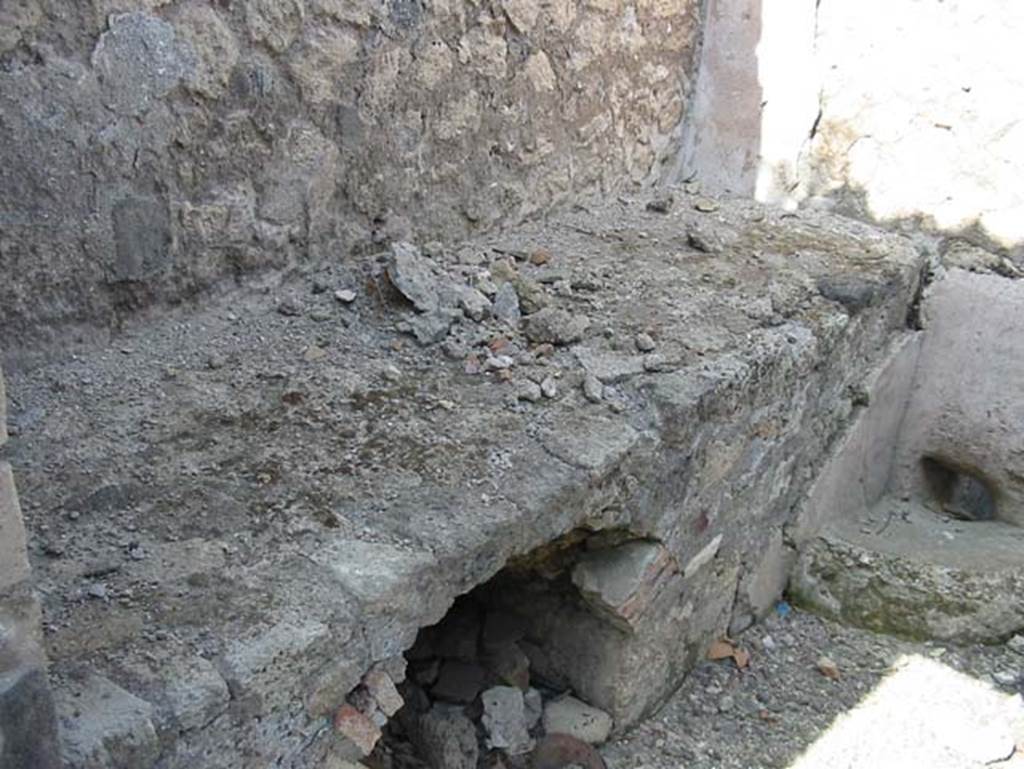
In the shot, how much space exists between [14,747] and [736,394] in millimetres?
1733

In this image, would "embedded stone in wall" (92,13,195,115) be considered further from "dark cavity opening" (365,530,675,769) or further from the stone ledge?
"dark cavity opening" (365,530,675,769)

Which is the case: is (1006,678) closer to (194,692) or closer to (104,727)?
(194,692)

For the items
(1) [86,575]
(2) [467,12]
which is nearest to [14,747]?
(1) [86,575]

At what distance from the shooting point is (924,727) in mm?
2732

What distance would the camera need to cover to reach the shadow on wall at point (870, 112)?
324 centimetres

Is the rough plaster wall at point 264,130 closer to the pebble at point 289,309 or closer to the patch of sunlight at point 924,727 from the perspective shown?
the pebble at point 289,309

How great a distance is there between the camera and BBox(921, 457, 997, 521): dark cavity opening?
350cm

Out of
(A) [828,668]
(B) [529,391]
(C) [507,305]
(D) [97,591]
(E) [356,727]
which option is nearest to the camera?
(D) [97,591]

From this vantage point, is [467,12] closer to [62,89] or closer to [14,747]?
[62,89]

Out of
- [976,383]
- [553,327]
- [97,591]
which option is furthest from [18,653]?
[976,383]

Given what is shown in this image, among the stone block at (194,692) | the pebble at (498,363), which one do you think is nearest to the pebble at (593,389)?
the pebble at (498,363)

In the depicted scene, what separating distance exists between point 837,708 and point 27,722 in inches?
82.1

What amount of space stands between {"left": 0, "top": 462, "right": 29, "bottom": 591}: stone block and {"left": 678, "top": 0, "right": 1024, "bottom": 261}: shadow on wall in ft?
9.48

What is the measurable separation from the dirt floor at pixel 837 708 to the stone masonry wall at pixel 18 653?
1575mm
